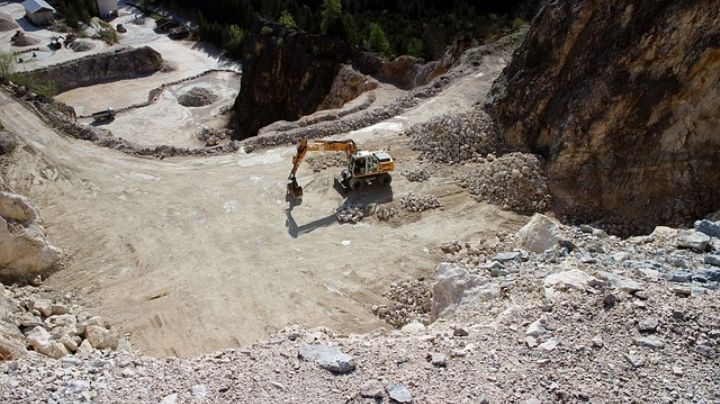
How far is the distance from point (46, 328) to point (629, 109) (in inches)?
737

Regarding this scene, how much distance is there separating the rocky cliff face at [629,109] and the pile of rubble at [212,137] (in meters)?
19.3

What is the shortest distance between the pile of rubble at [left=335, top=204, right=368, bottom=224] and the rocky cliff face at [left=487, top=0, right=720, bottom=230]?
6868mm

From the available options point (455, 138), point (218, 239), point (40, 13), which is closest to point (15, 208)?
point (218, 239)

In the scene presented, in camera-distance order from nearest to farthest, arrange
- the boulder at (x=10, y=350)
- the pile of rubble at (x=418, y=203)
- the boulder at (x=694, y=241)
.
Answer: the boulder at (x=10, y=350) → the boulder at (x=694, y=241) → the pile of rubble at (x=418, y=203)

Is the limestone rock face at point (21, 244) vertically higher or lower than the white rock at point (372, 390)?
lower

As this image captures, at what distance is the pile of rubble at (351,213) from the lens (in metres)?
19.2

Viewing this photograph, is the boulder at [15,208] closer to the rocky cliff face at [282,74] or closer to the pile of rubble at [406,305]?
the pile of rubble at [406,305]

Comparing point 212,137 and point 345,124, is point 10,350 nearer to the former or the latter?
point 345,124

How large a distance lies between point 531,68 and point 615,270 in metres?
12.6

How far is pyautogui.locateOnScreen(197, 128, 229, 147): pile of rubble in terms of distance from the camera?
34.5 meters

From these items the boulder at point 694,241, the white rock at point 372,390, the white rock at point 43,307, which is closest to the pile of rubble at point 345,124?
the white rock at point 43,307

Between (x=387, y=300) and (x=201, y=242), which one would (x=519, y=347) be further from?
(x=201, y=242)

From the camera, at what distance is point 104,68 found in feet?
156

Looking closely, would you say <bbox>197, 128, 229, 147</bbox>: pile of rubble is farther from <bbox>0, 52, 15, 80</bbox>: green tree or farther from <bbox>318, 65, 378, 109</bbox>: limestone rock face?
<bbox>0, 52, 15, 80</bbox>: green tree
